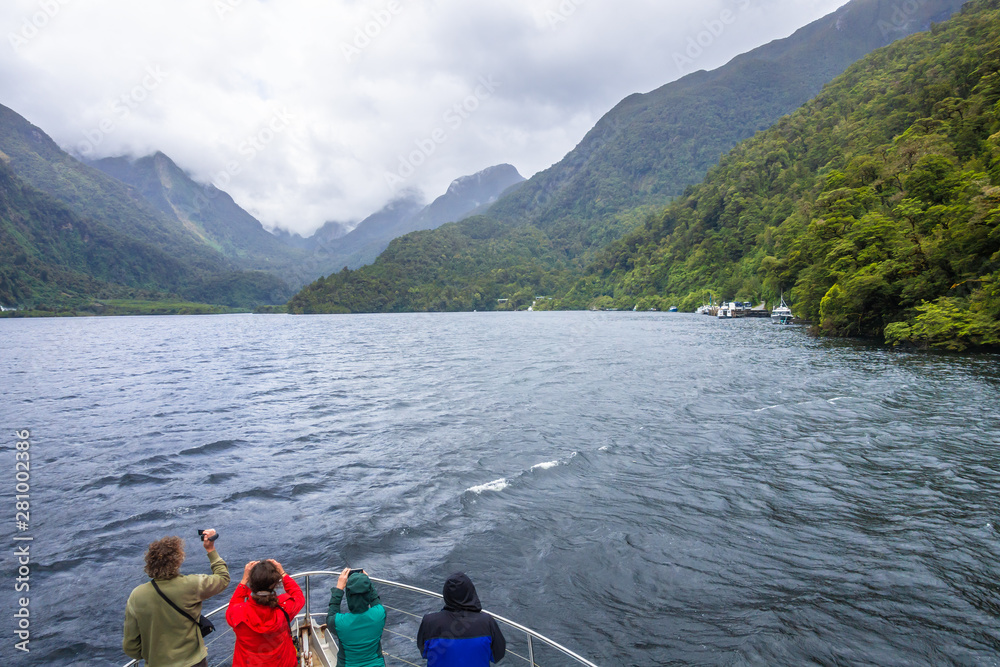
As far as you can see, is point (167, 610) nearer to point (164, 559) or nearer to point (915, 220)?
point (164, 559)

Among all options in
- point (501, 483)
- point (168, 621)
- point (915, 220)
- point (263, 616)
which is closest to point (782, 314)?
point (915, 220)

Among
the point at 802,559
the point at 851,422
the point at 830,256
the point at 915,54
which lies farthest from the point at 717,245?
the point at 802,559

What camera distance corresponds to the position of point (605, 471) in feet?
53.7

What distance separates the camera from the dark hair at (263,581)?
195 inches

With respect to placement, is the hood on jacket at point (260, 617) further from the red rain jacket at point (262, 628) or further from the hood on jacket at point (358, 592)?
the hood on jacket at point (358, 592)

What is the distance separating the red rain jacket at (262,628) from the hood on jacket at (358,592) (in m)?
0.66

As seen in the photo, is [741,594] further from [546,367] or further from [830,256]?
[830,256]

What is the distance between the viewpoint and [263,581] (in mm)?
4945

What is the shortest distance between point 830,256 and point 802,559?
184ft

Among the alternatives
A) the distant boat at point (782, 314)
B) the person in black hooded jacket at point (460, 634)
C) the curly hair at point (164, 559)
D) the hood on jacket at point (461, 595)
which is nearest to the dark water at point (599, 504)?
the person in black hooded jacket at point (460, 634)

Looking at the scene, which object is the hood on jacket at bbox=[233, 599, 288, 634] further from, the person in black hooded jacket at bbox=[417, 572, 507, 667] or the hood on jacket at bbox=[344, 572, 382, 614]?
the person in black hooded jacket at bbox=[417, 572, 507, 667]

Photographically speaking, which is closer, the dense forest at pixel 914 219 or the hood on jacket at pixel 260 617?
the hood on jacket at pixel 260 617

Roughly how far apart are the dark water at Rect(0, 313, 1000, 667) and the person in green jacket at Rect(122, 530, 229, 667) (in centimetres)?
522

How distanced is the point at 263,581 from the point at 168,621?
42.8 inches
